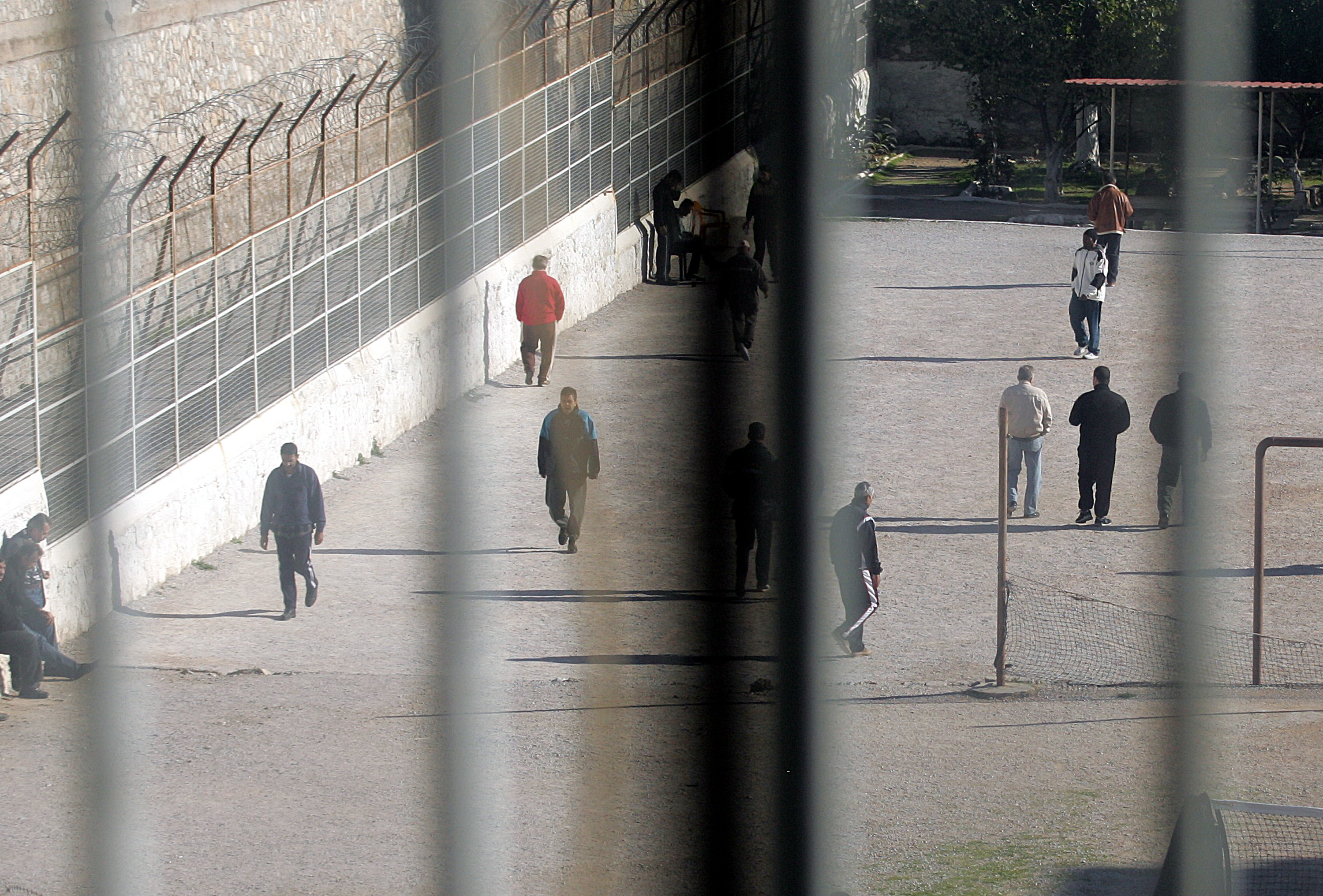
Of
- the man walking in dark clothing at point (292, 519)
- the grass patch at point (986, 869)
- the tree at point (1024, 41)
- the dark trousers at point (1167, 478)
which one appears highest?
the tree at point (1024, 41)

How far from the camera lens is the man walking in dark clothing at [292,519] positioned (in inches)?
260

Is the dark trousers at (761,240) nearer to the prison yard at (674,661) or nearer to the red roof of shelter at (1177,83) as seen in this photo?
the prison yard at (674,661)

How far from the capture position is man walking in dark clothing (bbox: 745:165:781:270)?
2613 mm

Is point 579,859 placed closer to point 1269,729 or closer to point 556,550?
point 1269,729

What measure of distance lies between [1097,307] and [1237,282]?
221 cm

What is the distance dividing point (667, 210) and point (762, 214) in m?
5.40

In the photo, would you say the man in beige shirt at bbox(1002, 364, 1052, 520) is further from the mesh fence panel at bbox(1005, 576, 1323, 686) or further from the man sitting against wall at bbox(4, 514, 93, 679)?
the man sitting against wall at bbox(4, 514, 93, 679)

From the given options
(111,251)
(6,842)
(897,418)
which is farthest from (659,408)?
(6,842)

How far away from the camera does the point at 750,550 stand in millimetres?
3777

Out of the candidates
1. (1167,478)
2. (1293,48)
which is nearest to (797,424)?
(1167,478)

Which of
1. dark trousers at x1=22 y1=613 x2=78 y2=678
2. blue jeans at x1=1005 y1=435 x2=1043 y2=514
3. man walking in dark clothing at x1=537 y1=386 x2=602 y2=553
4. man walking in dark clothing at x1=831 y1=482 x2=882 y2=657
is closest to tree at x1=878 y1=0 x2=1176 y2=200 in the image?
blue jeans at x1=1005 y1=435 x2=1043 y2=514

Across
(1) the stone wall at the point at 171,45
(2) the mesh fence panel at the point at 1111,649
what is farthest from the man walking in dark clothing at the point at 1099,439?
(1) the stone wall at the point at 171,45

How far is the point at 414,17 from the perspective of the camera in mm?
8750

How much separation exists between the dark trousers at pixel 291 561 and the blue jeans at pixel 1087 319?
5245 mm
